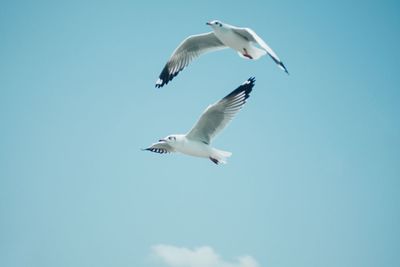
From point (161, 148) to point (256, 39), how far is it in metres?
1.62

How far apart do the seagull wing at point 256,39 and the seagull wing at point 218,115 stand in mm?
512

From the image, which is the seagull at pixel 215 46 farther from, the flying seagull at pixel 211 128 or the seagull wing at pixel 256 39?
the flying seagull at pixel 211 128

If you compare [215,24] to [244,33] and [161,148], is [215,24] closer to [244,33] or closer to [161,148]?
[244,33]

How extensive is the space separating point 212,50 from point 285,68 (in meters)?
2.12

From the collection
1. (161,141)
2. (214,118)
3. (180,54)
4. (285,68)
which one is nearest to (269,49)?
(285,68)

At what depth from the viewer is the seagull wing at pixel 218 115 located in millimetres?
6676

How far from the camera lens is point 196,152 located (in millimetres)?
6723

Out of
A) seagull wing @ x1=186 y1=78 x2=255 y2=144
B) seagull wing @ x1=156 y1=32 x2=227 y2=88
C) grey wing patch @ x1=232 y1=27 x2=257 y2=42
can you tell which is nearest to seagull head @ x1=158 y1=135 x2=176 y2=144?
seagull wing @ x1=186 y1=78 x2=255 y2=144

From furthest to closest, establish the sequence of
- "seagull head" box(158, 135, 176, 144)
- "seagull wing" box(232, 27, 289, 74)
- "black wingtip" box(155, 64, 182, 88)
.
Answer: "black wingtip" box(155, 64, 182, 88) → "seagull head" box(158, 135, 176, 144) → "seagull wing" box(232, 27, 289, 74)

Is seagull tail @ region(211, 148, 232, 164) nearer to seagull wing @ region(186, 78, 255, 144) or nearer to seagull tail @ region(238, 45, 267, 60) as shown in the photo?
seagull wing @ region(186, 78, 255, 144)

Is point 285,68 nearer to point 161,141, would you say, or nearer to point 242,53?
point 242,53

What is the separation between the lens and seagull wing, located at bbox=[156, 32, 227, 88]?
8031mm

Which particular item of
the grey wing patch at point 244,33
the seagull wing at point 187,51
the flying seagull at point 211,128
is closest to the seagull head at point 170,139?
the flying seagull at point 211,128

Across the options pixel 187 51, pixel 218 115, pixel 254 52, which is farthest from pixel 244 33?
pixel 187 51
